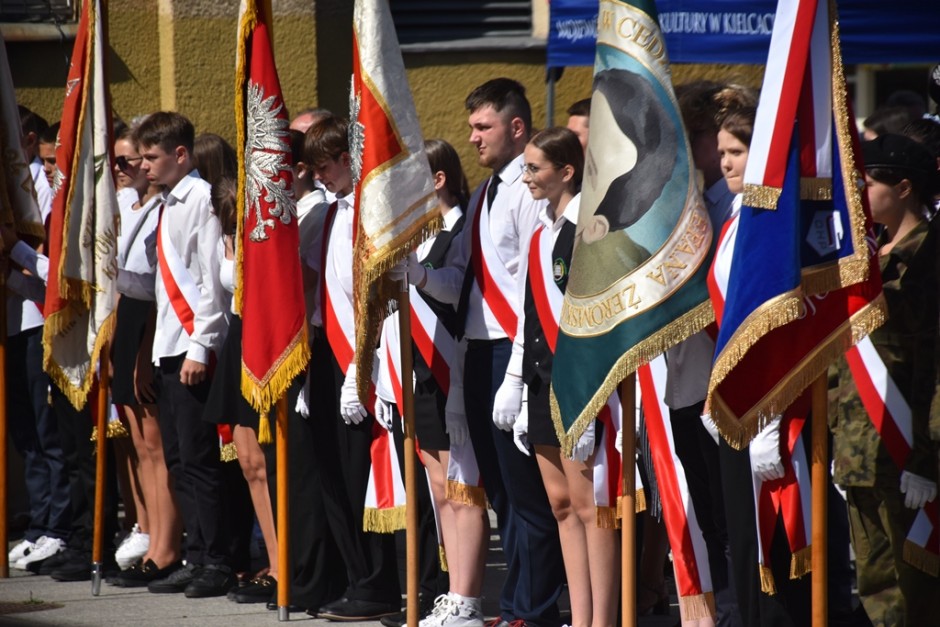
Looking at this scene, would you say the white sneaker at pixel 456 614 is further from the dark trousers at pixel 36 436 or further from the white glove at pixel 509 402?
the dark trousers at pixel 36 436

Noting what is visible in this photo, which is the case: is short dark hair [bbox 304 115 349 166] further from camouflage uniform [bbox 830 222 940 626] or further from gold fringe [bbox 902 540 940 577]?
gold fringe [bbox 902 540 940 577]

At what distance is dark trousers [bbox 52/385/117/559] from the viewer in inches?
313

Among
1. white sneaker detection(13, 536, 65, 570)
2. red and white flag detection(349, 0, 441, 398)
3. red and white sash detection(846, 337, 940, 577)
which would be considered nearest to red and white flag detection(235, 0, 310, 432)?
red and white flag detection(349, 0, 441, 398)

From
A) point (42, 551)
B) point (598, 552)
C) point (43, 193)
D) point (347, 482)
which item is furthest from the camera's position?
point (43, 193)

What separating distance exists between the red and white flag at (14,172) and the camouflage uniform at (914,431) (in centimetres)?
476

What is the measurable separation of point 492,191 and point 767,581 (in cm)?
209

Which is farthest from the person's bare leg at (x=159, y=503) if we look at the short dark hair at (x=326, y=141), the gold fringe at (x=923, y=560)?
the gold fringe at (x=923, y=560)

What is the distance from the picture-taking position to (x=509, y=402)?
568 centimetres

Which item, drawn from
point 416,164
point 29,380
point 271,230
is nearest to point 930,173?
point 416,164

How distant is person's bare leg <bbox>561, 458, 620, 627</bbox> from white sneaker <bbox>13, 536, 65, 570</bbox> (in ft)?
12.1

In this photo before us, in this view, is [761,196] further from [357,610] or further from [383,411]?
[357,610]

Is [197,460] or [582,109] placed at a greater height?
[582,109]

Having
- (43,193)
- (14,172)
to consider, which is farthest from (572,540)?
(43,193)

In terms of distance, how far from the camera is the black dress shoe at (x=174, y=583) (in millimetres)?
7258
